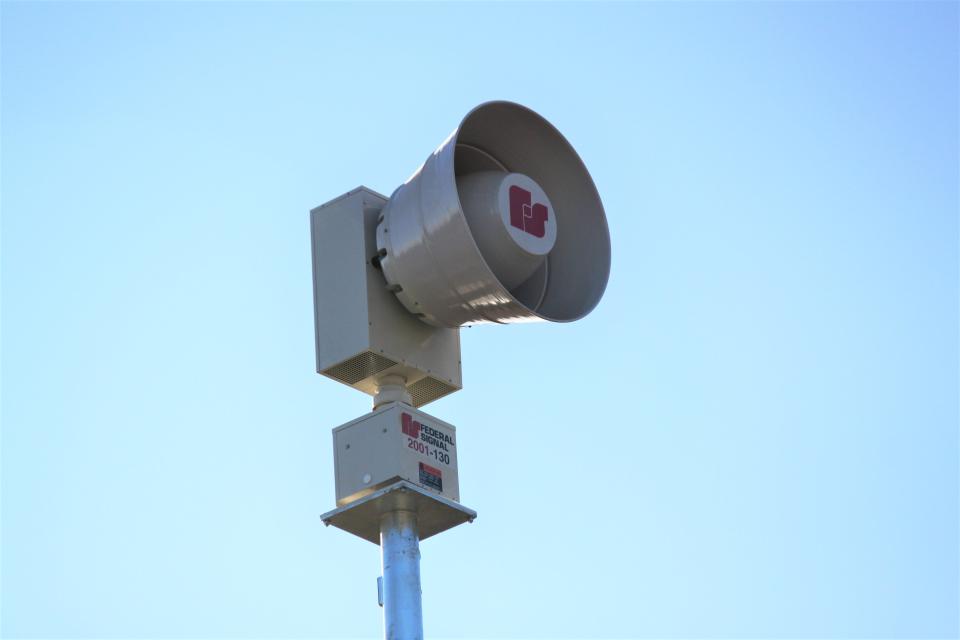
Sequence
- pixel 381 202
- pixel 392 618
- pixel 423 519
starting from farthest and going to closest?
1. pixel 381 202
2. pixel 423 519
3. pixel 392 618

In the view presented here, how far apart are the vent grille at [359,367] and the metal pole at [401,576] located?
0.97m

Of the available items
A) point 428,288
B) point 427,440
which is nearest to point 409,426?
point 427,440

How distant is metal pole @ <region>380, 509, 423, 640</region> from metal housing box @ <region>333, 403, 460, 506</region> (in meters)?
0.24

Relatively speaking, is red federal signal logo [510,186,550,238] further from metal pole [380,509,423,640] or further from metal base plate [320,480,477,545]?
metal pole [380,509,423,640]

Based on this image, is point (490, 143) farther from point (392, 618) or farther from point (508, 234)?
point (392, 618)

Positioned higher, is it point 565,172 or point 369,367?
point 565,172

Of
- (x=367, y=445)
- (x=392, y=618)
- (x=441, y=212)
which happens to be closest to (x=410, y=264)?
(x=441, y=212)

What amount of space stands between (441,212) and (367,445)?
4.95ft

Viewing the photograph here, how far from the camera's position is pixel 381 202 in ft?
37.8

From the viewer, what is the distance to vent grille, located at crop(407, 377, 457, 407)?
37.3 feet

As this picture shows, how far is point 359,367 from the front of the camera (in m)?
11.0

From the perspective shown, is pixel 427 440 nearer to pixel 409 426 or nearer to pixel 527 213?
pixel 409 426

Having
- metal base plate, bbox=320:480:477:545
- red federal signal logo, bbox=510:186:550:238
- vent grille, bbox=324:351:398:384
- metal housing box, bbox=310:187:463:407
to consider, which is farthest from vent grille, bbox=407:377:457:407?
red federal signal logo, bbox=510:186:550:238

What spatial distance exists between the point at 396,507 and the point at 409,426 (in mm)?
536
